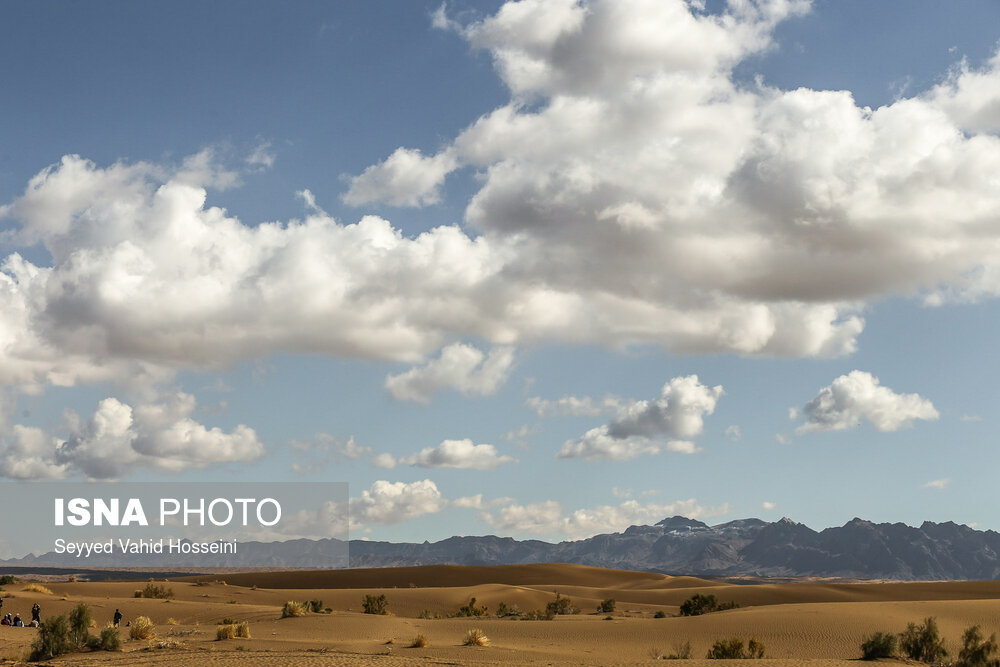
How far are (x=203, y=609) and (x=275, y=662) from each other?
26716mm

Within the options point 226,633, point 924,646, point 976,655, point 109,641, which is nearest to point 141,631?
point 226,633

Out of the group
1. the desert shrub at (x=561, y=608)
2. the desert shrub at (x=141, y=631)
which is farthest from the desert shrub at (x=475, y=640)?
the desert shrub at (x=561, y=608)

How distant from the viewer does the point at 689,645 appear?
1385 inches

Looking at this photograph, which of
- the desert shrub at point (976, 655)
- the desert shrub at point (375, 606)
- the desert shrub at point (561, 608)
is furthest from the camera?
the desert shrub at point (561, 608)

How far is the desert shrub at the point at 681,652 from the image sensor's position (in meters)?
32.1

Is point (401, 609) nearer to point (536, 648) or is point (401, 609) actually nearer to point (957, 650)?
point (536, 648)

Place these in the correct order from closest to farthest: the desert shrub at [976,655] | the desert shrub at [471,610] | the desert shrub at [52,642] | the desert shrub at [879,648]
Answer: the desert shrub at [976,655], the desert shrub at [52,642], the desert shrub at [879,648], the desert shrub at [471,610]

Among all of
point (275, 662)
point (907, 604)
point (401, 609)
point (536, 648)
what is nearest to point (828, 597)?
point (907, 604)

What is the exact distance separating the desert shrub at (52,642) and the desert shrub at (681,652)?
19.5m

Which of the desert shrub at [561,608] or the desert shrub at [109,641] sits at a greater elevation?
the desert shrub at [109,641]

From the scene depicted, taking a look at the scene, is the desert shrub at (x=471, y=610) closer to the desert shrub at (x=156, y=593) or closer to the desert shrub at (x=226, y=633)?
the desert shrub at (x=156, y=593)

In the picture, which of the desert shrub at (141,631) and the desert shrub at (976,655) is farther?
the desert shrub at (141,631)

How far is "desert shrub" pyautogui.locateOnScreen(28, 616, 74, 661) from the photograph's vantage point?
31.6m

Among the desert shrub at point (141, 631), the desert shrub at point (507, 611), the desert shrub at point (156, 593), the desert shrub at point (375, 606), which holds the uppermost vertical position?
the desert shrub at point (141, 631)
